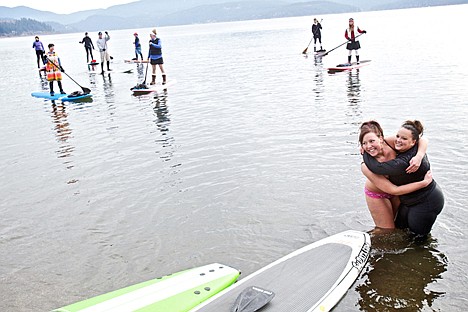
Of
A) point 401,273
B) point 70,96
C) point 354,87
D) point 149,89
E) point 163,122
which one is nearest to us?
point 401,273

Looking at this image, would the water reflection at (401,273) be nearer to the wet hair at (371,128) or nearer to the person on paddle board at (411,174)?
the person on paddle board at (411,174)

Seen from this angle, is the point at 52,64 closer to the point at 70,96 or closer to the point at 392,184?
the point at 70,96

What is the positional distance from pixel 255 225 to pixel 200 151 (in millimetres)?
3844

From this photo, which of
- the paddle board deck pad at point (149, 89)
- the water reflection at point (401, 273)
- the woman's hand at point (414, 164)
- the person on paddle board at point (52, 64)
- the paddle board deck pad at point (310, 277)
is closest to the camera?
the paddle board deck pad at point (310, 277)

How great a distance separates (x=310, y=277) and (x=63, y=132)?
395 inches

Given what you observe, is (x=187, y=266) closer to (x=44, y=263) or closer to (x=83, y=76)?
(x=44, y=263)

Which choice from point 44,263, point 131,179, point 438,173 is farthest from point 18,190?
point 438,173

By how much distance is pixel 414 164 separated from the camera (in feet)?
18.0

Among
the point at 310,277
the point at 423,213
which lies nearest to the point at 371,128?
the point at 423,213

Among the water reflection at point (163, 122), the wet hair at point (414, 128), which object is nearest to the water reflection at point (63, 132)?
the water reflection at point (163, 122)

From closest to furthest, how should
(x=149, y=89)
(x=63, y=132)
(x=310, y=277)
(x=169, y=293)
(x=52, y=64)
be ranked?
(x=169, y=293) < (x=310, y=277) < (x=63, y=132) < (x=52, y=64) < (x=149, y=89)

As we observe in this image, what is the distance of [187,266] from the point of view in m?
6.07

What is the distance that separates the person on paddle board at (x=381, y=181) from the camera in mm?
5637

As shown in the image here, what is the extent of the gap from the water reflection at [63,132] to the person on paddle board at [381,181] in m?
6.59
